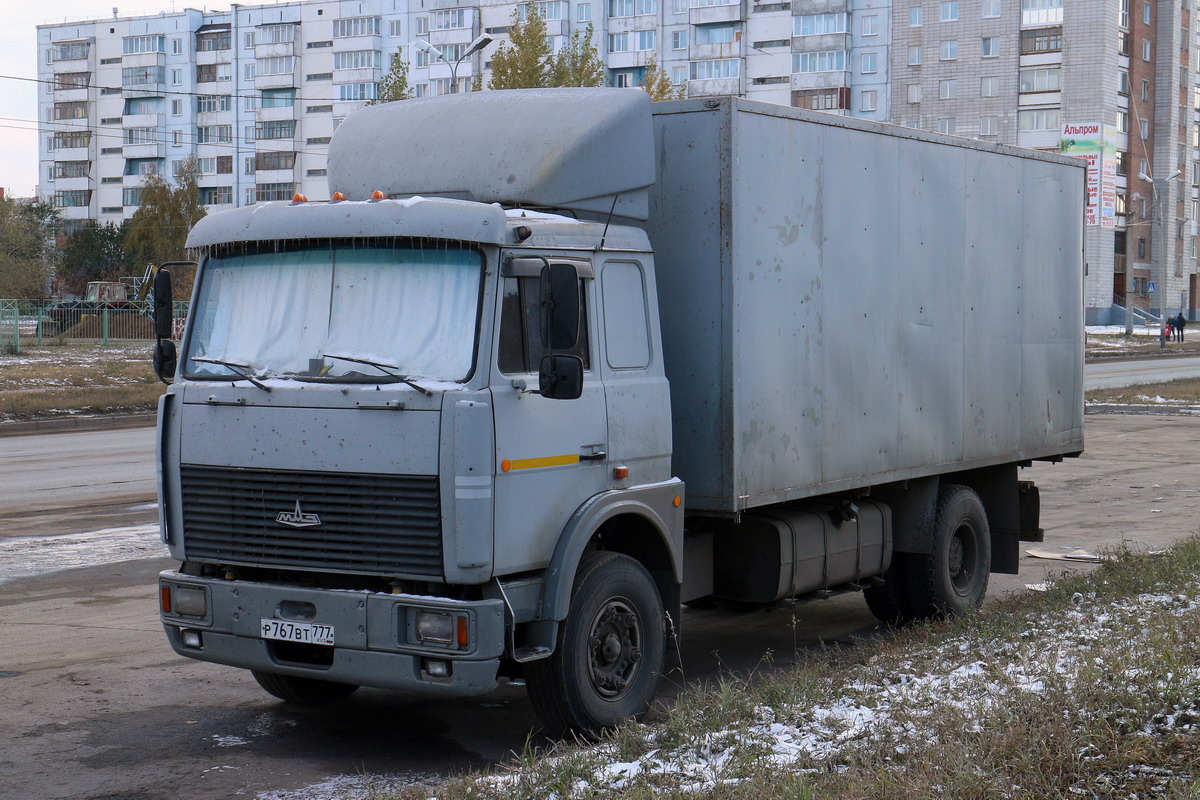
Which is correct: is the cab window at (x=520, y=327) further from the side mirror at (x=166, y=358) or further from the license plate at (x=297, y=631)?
the side mirror at (x=166, y=358)

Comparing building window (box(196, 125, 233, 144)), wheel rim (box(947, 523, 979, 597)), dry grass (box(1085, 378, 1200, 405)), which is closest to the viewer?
wheel rim (box(947, 523, 979, 597))

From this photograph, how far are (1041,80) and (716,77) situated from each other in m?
22.2

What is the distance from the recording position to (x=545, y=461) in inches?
239

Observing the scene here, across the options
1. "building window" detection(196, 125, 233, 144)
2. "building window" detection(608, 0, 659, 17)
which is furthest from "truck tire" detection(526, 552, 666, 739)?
"building window" detection(196, 125, 233, 144)

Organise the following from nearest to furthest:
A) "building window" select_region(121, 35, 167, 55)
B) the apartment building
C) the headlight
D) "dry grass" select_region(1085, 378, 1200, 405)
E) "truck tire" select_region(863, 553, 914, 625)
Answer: the headlight → "truck tire" select_region(863, 553, 914, 625) → "dry grass" select_region(1085, 378, 1200, 405) → the apartment building → "building window" select_region(121, 35, 167, 55)

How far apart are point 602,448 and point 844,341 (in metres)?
2.13

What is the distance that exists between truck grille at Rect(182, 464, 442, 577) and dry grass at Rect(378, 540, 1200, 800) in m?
0.98

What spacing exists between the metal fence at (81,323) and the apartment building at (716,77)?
28.2 meters

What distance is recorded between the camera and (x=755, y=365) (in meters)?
7.23

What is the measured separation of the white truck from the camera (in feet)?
19.2

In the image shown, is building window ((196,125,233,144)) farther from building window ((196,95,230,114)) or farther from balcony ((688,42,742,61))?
balcony ((688,42,742,61))

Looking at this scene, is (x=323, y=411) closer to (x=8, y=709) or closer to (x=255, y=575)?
(x=255, y=575)

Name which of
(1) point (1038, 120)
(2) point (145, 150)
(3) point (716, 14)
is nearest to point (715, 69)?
(3) point (716, 14)

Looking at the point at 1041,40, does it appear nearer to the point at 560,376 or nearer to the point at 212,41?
the point at 212,41
